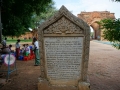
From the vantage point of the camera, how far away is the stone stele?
18.4 feet

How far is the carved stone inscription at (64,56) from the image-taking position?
5.70 m

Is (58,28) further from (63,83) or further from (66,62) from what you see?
(63,83)

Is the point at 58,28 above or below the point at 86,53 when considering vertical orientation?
above

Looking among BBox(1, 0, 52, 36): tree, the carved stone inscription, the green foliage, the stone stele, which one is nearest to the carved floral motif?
the stone stele

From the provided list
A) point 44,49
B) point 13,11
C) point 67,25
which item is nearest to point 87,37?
point 67,25

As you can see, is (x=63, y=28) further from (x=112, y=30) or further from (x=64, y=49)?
(x=112, y=30)

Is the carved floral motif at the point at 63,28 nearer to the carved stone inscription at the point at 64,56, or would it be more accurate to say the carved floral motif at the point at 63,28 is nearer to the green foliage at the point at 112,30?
the carved stone inscription at the point at 64,56

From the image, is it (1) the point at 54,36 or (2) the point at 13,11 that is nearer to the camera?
(1) the point at 54,36

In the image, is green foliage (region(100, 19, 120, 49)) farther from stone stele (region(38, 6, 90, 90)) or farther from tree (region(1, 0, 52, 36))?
tree (region(1, 0, 52, 36))

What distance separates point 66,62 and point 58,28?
1.05 m

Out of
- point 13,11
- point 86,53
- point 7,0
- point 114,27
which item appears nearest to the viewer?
point 114,27

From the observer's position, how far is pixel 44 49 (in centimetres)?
573

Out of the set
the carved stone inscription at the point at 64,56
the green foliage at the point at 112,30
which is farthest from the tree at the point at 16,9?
the green foliage at the point at 112,30

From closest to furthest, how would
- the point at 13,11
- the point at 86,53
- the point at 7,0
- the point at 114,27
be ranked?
the point at 114,27
the point at 86,53
the point at 7,0
the point at 13,11
